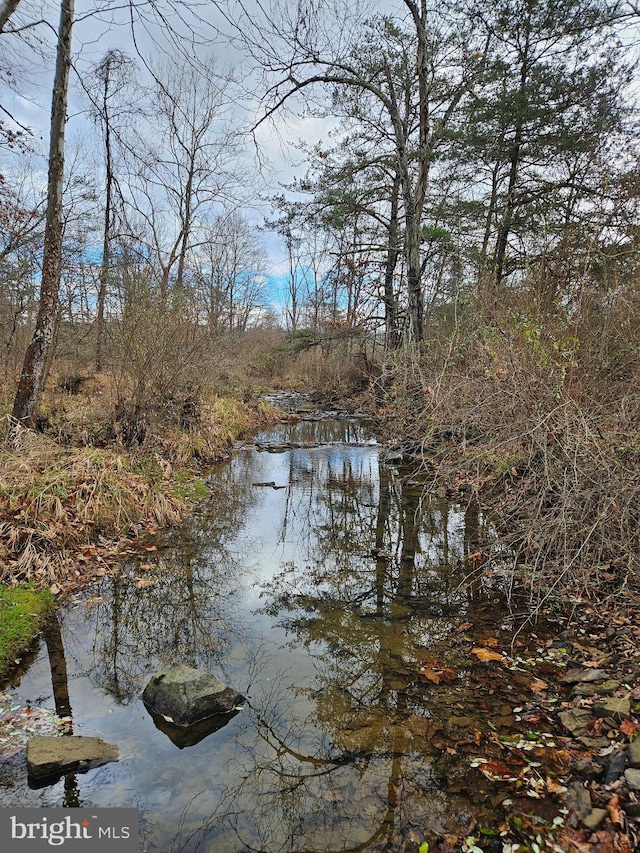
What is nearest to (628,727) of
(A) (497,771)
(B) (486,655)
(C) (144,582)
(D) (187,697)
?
(A) (497,771)

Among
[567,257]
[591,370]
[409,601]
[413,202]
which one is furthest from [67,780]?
[413,202]

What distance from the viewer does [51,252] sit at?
22.2ft

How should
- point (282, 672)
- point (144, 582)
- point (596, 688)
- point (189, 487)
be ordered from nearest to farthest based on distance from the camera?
1. point (596, 688)
2. point (282, 672)
3. point (144, 582)
4. point (189, 487)

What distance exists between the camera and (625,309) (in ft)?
15.7

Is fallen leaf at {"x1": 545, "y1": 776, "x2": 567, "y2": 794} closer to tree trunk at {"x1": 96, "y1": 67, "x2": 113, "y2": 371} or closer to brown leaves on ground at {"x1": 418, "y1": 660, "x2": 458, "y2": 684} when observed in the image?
brown leaves on ground at {"x1": 418, "y1": 660, "x2": 458, "y2": 684}

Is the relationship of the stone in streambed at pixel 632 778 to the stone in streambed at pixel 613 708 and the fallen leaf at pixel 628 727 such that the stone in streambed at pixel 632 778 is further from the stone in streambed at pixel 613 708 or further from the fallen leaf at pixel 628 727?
the stone in streambed at pixel 613 708

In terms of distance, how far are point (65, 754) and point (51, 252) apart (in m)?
6.49

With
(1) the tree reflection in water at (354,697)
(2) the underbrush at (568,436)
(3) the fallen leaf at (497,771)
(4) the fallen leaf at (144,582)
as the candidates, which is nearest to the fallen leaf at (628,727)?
(3) the fallen leaf at (497,771)

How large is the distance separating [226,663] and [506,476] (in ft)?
14.9

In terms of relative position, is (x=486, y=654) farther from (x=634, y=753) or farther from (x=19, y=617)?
(x=19, y=617)

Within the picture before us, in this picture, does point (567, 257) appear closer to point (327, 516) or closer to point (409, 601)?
point (409, 601)

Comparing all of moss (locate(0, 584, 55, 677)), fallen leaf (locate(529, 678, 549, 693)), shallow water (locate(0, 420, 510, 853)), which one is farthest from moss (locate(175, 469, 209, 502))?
→ fallen leaf (locate(529, 678, 549, 693))

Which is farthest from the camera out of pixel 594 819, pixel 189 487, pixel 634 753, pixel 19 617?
pixel 189 487

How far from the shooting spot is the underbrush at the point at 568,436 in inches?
159
